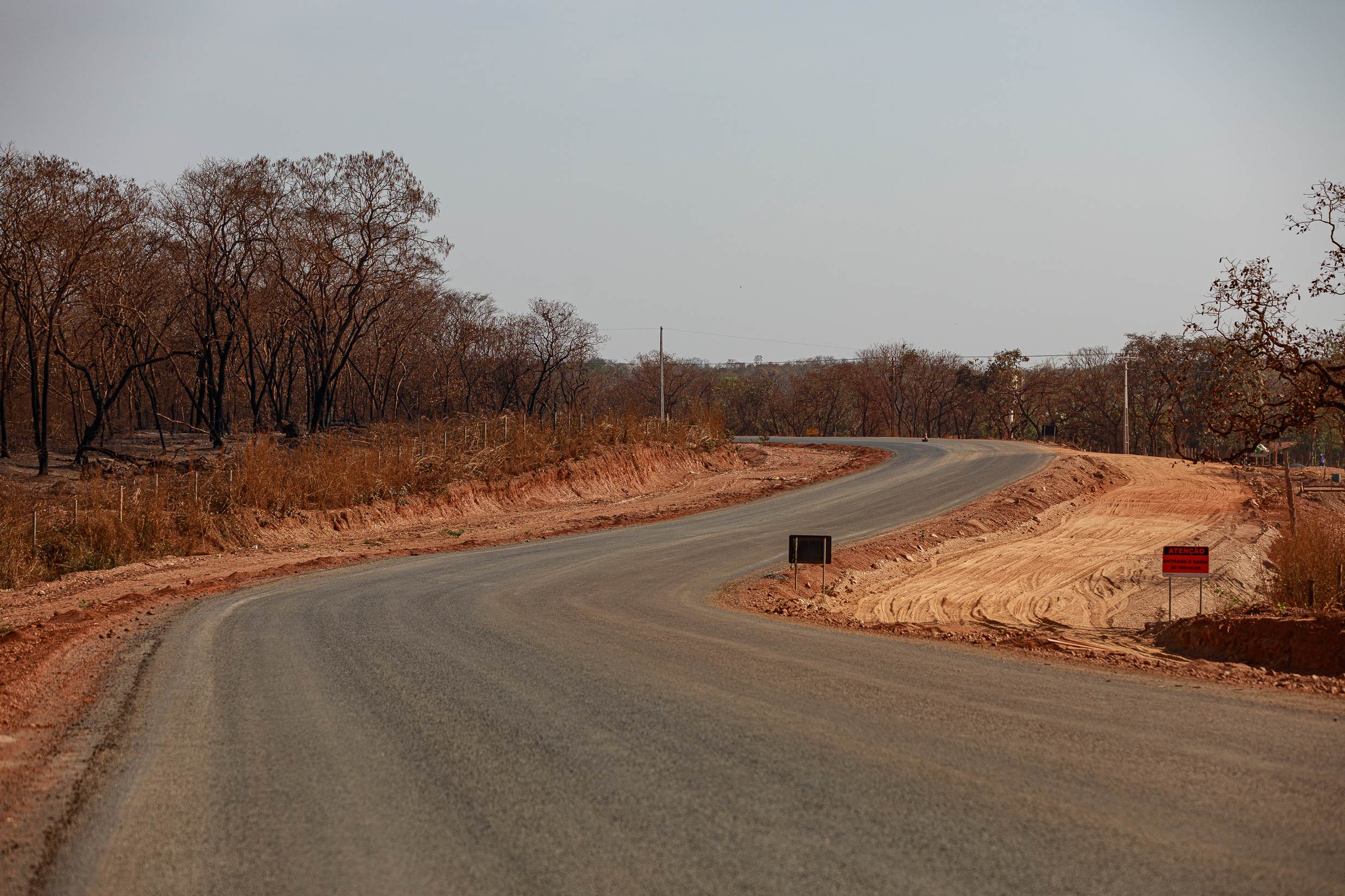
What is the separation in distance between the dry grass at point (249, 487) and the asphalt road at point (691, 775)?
464 inches

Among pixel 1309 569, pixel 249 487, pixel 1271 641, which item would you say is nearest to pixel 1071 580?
pixel 1309 569

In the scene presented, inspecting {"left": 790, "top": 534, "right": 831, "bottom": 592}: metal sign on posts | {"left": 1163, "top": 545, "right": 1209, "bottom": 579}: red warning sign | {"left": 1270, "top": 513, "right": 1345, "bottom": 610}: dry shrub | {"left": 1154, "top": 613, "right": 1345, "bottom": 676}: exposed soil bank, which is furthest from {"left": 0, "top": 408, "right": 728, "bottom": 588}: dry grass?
{"left": 1270, "top": 513, "right": 1345, "bottom": 610}: dry shrub

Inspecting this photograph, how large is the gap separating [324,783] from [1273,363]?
1293 centimetres

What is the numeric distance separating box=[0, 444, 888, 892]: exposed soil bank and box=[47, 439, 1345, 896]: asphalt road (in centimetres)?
48

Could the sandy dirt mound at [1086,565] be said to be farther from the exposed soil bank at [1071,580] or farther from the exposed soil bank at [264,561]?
the exposed soil bank at [264,561]

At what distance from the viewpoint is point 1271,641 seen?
10359 mm

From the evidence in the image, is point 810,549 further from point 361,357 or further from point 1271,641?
point 361,357

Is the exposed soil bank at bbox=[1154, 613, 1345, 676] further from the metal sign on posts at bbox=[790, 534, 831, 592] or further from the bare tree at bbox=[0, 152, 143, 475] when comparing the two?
the bare tree at bbox=[0, 152, 143, 475]

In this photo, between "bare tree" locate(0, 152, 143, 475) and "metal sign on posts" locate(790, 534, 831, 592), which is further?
"bare tree" locate(0, 152, 143, 475)

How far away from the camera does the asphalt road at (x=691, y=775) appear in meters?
4.61

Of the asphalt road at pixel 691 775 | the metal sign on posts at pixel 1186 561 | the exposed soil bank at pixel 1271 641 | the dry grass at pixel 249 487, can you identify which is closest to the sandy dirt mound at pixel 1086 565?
the metal sign on posts at pixel 1186 561

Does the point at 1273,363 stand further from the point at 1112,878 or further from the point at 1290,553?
the point at 1112,878

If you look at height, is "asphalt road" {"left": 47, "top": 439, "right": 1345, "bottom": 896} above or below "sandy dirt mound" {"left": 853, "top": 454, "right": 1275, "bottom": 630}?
above

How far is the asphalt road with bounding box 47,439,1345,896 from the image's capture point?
15.1 ft
